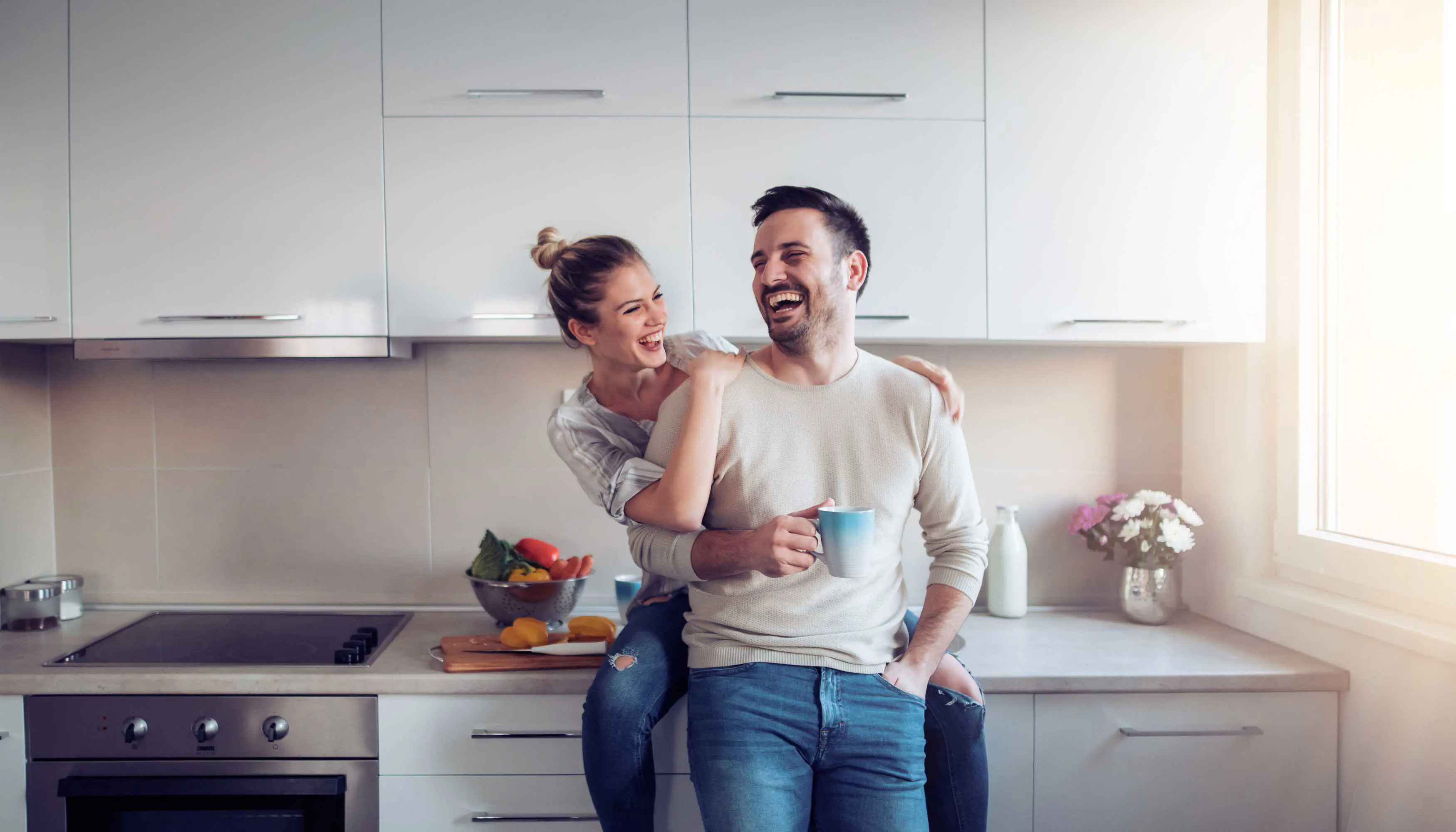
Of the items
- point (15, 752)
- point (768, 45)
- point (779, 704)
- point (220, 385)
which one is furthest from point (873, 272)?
point (15, 752)

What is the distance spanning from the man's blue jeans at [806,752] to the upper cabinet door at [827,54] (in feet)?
3.90

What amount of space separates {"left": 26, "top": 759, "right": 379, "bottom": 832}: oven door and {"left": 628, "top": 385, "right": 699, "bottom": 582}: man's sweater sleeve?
2.27 ft

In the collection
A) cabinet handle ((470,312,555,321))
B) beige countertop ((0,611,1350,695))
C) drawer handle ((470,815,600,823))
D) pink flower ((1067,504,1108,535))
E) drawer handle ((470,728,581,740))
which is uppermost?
cabinet handle ((470,312,555,321))

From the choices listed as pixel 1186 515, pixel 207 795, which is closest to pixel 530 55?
pixel 207 795

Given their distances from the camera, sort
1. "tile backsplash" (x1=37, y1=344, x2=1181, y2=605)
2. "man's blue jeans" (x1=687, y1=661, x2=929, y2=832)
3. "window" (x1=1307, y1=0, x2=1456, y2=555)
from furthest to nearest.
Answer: "tile backsplash" (x1=37, y1=344, x2=1181, y2=605) → "window" (x1=1307, y1=0, x2=1456, y2=555) → "man's blue jeans" (x1=687, y1=661, x2=929, y2=832)

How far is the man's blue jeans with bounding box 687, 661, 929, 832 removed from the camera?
1.34 metres

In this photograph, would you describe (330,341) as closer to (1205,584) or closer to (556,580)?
(556,580)

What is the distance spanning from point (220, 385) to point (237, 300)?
1.49 ft

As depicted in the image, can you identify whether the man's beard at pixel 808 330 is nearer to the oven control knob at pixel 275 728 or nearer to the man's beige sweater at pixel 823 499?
the man's beige sweater at pixel 823 499

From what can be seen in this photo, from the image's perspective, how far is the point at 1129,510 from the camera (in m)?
2.11

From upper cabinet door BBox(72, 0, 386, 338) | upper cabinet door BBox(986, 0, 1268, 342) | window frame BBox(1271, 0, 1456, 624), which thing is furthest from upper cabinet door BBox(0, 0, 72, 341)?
window frame BBox(1271, 0, 1456, 624)

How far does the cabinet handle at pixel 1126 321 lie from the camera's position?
1927 millimetres

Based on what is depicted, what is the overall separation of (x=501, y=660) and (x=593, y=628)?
0.22 meters

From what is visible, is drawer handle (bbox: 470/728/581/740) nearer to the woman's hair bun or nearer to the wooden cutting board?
the wooden cutting board
